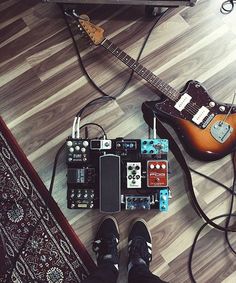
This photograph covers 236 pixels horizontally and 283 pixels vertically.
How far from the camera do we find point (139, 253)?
1477 millimetres

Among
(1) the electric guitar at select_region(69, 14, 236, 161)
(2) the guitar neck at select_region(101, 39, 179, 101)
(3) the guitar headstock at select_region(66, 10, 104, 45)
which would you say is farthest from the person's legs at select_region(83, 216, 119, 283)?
(3) the guitar headstock at select_region(66, 10, 104, 45)

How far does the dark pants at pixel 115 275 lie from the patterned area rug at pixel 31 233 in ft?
0.45

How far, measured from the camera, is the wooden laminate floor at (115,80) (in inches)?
61.9

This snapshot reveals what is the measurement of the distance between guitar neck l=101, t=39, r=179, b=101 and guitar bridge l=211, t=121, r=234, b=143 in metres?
0.21

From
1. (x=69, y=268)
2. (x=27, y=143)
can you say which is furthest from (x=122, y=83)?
(x=69, y=268)

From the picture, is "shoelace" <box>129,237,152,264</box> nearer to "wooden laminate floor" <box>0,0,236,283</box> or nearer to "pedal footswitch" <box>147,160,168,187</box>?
"wooden laminate floor" <box>0,0,236,283</box>

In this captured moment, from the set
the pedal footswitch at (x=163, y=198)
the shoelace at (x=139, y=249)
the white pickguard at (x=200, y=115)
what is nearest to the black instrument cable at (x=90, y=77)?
the white pickguard at (x=200, y=115)

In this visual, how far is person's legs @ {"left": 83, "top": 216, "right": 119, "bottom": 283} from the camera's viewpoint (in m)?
1.39

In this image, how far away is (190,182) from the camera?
155 cm

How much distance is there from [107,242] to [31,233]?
1.01 feet

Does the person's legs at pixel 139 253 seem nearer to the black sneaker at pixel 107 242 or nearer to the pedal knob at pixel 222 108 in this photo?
the black sneaker at pixel 107 242

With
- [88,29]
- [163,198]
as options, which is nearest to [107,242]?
[163,198]

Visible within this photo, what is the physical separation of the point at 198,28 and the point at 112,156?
0.68 metres

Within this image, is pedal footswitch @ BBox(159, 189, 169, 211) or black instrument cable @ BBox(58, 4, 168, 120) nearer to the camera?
pedal footswitch @ BBox(159, 189, 169, 211)
